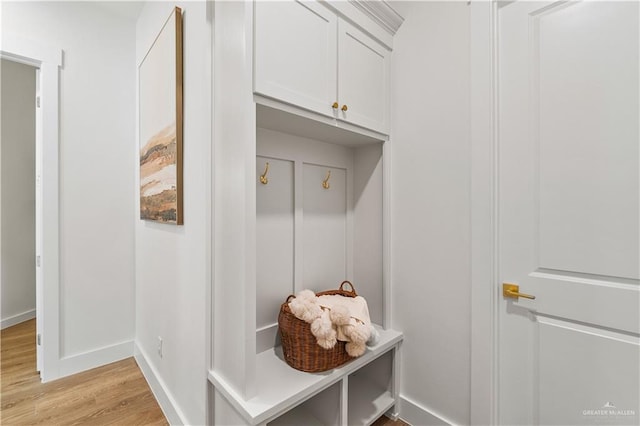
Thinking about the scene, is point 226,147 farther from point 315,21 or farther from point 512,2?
point 512,2

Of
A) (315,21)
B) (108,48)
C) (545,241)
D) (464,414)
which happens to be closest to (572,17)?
(545,241)

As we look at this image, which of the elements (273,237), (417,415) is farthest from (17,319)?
(417,415)

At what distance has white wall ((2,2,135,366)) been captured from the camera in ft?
6.98

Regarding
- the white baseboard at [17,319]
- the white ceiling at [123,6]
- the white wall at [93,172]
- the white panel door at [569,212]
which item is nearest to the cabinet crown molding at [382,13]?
the white panel door at [569,212]

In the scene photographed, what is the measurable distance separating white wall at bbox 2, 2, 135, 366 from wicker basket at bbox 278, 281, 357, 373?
178 centimetres

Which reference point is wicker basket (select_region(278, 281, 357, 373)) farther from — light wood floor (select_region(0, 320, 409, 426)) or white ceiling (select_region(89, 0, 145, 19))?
white ceiling (select_region(89, 0, 145, 19))

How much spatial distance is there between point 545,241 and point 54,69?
10.3 ft

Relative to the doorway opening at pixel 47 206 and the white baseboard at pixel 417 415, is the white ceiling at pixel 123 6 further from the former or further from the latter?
the white baseboard at pixel 417 415

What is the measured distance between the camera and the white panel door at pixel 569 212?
1.07 metres

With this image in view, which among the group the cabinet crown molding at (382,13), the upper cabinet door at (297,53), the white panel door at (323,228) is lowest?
the white panel door at (323,228)

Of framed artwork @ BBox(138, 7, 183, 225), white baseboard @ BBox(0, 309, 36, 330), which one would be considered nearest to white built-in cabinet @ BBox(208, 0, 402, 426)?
framed artwork @ BBox(138, 7, 183, 225)

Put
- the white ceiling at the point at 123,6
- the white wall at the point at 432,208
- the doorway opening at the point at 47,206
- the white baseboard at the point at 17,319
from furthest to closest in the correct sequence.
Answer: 1. the white baseboard at the point at 17,319
2. the white ceiling at the point at 123,6
3. the doorway opening at the point at 47,206
4. the white wall at the point at 432,208

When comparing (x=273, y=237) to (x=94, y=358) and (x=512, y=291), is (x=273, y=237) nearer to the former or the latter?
(x=512, y=291)

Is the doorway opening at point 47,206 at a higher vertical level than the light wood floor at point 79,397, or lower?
higher
